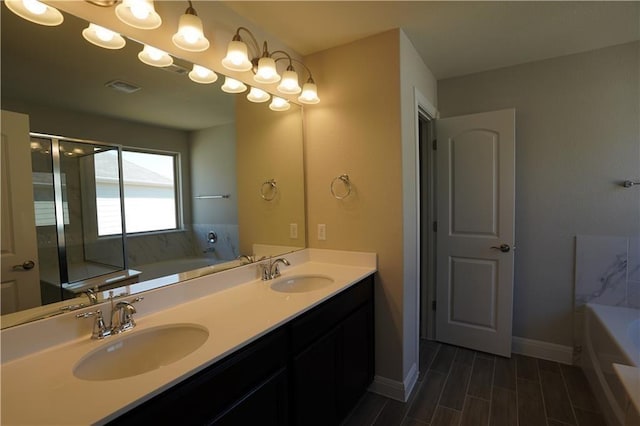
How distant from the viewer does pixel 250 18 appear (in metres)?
1.79

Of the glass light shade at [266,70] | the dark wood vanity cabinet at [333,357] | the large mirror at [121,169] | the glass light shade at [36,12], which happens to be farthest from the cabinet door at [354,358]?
the glass light shade at [36,12]

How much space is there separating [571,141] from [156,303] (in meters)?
3.04

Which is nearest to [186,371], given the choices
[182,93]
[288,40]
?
[182,93]

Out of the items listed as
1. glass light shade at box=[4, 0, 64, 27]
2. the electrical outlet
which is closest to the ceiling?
glass light shade at box=[4, 0, 64, 27]

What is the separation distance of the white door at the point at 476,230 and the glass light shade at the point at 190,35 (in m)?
2.07

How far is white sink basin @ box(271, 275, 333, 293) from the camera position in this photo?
1.91 meters

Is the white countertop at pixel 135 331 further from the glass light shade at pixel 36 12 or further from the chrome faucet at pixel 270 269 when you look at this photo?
the glass light shade at pixel 36 12

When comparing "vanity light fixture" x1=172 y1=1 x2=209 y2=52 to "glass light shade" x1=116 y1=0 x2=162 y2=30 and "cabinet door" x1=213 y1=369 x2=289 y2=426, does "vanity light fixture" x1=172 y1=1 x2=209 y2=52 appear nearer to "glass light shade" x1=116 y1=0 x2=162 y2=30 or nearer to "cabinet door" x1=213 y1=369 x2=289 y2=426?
"glass light shade" x1=116 y1=0 x2=162 y2=30

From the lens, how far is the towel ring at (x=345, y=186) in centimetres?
213

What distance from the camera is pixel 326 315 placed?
61.7 inches

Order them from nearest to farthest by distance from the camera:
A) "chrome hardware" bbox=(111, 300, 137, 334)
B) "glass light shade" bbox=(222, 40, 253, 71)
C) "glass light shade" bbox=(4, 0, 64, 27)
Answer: "glass light shade" bbox=(4, 0, 64, 27) < "chrome hardware" bbox=(111, 300, 137, 334) < "glass light shade" bbox=(222, 40, 253, 71)

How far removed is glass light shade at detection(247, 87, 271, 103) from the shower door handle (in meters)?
1.38

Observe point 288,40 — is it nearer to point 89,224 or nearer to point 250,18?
point 250,18

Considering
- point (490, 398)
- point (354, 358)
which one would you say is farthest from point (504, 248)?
point (354, 358)
